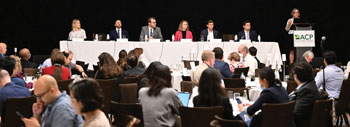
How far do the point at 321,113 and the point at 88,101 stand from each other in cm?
275

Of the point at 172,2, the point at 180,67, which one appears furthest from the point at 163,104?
the point at 172,2

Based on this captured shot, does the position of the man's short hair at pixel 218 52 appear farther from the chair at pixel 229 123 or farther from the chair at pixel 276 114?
the chair at pixel 229 123

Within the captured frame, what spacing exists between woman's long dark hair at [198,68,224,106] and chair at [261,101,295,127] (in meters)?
0.45

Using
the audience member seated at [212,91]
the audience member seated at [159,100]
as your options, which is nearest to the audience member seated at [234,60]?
the audience member seated at [159,100]

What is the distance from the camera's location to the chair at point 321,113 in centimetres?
506

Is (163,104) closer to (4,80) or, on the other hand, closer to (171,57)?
(4,80)

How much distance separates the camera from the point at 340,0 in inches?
632

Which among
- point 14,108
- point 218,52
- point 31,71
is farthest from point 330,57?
point 31,71

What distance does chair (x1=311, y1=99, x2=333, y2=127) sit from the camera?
5061 mm

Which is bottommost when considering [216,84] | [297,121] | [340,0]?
[297,121]

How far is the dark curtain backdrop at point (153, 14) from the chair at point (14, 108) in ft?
37.7

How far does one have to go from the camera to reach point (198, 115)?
15.4ft

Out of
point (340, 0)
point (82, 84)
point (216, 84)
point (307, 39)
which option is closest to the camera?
point (82, 84)

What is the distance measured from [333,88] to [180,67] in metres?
3.74
